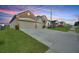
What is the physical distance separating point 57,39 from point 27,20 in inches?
15.0

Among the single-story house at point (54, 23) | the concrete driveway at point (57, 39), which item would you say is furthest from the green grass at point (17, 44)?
the single-story house at point (54, 23)

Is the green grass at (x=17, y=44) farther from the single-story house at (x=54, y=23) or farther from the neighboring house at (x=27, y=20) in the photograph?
the single-story house at (x=54, y=23)

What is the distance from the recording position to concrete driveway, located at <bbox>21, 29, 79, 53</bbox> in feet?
5.20

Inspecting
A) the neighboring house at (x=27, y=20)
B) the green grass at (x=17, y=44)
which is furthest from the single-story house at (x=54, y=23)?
the green grass at (x=17, y=44)

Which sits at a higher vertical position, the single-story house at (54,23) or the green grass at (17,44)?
the single-story house at (54,23)

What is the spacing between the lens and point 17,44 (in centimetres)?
160

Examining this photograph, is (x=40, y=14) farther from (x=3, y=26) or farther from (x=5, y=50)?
(x=5, y=50)

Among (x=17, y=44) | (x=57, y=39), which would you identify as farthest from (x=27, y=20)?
(x=57, y=39)

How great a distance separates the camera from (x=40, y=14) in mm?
1618

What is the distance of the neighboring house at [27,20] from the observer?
1.61m

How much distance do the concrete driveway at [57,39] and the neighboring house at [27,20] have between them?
0.05 m
